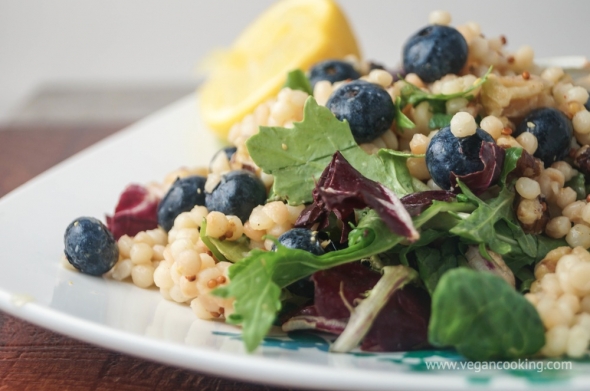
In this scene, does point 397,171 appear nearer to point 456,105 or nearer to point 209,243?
point 456,105

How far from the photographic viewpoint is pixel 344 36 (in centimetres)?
255

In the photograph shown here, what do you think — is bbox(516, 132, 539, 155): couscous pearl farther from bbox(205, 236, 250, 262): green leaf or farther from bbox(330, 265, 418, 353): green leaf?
bbox(205, 236, 250, 262): green leaf

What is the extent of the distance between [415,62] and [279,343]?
79cm

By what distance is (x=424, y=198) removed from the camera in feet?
4.42

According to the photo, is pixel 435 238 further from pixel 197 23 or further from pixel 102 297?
pixel 197 23

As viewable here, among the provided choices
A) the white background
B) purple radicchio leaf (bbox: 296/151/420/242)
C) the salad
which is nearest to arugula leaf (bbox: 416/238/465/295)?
the salad

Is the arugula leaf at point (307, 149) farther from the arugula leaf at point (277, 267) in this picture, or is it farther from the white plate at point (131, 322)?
the white plate at point (131, 322)

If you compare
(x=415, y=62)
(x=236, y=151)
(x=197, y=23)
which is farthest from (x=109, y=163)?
(x=197, y=23)

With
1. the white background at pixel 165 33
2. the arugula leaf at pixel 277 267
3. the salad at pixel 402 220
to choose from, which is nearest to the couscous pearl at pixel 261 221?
the salad at pixel 402 220

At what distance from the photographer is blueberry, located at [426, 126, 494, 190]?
4.44 feet

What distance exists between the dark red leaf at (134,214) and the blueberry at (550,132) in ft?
2.96

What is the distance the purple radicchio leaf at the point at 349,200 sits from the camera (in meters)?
1.24

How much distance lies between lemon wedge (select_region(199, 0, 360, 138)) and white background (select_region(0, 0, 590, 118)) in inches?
107

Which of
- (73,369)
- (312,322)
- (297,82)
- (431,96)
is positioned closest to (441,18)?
(431,96)
